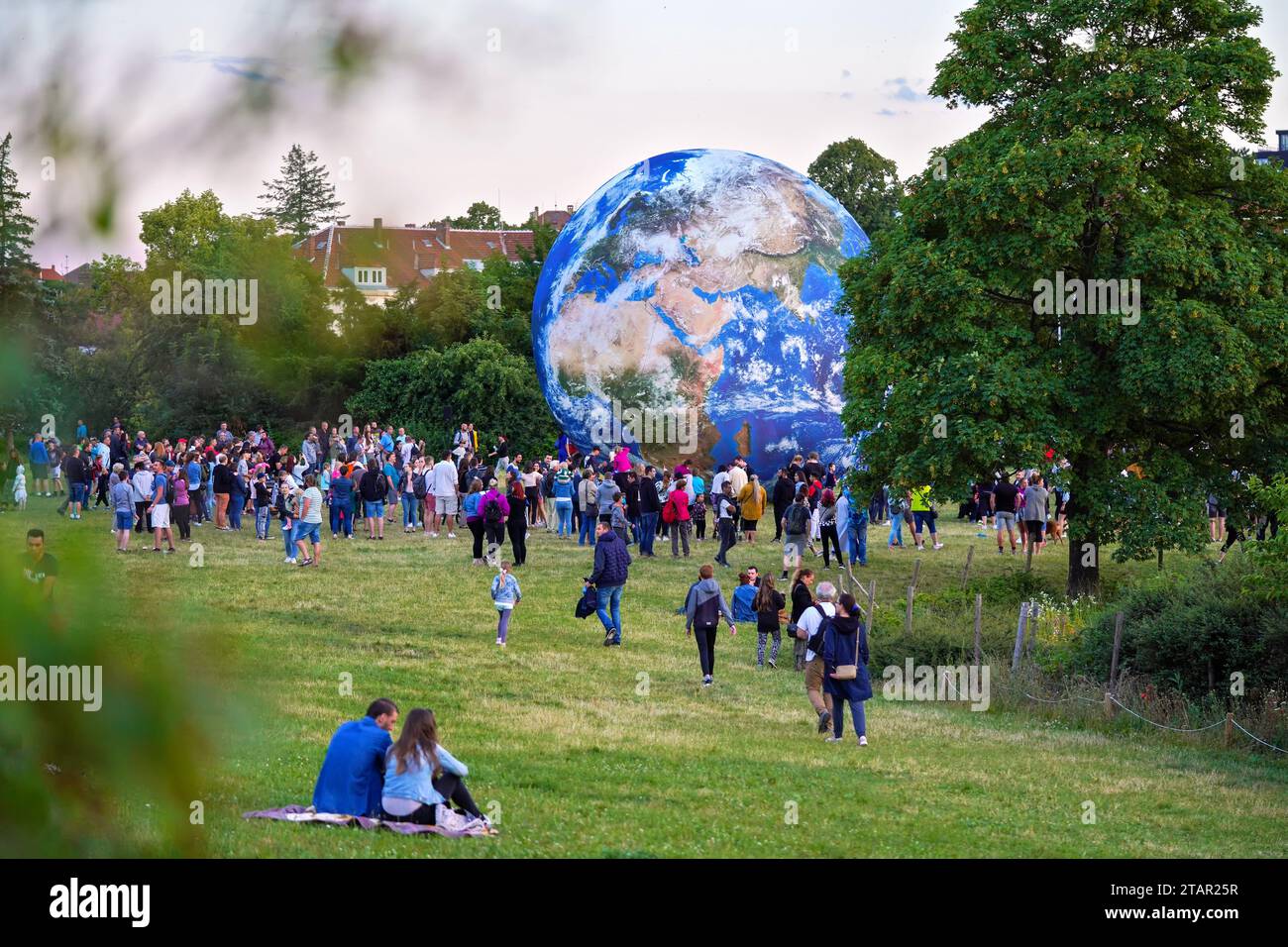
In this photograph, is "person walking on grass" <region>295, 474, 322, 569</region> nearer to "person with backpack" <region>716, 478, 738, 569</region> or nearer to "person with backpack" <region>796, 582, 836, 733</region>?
"person with backpack" <region>716, 478, 738, 569</region>

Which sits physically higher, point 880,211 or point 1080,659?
point 880,211

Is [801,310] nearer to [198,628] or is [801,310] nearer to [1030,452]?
[1030,452]

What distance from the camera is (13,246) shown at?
71.7 inches

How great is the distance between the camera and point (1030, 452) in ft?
85.0

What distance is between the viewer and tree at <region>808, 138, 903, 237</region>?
64188 millimetres

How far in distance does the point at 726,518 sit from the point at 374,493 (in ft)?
24.5

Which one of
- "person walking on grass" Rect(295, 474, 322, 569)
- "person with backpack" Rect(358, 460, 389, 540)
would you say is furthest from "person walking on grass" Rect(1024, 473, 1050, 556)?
"person walking on grass" Rect(295, 474, 322, 569)

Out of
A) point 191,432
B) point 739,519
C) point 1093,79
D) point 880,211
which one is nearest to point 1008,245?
point 1093,79

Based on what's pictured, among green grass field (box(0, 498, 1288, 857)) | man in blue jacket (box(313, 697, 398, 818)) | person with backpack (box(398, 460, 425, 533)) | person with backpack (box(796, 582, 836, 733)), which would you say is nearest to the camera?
man in blue jacket (box(313, 697, 398, 818))

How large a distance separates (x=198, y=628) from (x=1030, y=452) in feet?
82.3

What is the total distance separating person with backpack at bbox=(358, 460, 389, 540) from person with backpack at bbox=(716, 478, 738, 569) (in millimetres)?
7149

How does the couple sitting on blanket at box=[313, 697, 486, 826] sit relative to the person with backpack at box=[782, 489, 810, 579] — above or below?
below

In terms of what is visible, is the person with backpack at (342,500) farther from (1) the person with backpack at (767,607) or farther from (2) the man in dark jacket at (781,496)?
(1) the person with backpack at (767,607)

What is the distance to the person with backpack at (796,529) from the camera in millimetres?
28766
